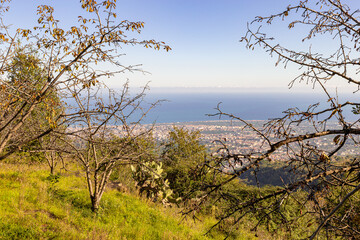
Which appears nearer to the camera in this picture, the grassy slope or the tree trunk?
the grassy slope

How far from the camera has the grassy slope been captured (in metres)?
5.30

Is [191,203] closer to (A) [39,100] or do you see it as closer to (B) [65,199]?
(A) [39,100]

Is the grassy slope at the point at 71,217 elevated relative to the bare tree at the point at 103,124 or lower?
lower

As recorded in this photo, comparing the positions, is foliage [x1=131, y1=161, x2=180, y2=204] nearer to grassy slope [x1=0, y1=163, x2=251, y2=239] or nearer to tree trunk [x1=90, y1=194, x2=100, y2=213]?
grassy slope [x1=0, y1=163, x2=251, y2=239]

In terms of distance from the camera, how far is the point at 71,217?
6250mm

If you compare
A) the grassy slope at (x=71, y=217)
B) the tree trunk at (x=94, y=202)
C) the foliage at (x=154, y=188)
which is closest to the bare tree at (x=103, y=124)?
the tree trunk at (x=94, y=202)

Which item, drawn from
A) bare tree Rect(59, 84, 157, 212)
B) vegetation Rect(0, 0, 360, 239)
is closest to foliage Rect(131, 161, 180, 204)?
vegetation Rect(0, 0, 360, 239)

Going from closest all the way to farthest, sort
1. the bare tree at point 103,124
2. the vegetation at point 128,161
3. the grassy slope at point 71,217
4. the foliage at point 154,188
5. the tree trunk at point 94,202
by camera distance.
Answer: the vegetation at point 128,161 < the bare tree at point 103,124 < the grassy slope at point 71,217 < the tree trunk at point 94,202 < the foliage at point 154,188

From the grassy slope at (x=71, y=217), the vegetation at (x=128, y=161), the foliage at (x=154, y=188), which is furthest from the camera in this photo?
the foliage at (x=154, y=188)

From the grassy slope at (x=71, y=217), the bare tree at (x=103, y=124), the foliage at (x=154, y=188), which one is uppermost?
the bare tree at (x=103, y=124)

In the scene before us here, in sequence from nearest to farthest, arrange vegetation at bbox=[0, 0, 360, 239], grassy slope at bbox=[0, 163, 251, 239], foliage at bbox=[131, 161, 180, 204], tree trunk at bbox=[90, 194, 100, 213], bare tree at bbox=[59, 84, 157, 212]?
vegetation at bbox=[0, 0, 360, 239] < bare tree at bbox=[59, 84, 157, 212] < grassy slope at bbox=[0, 163, 251, 239] < tree trunk at bbox=[90, 194, 100, 213] < foliage at bbox=[131, 161, 180, 204]

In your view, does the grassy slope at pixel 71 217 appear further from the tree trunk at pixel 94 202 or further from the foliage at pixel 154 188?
the foliage at pixel 154 188

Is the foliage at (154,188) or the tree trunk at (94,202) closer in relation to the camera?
the tree trunk at (94,202)

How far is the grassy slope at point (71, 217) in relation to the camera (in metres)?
5.30
